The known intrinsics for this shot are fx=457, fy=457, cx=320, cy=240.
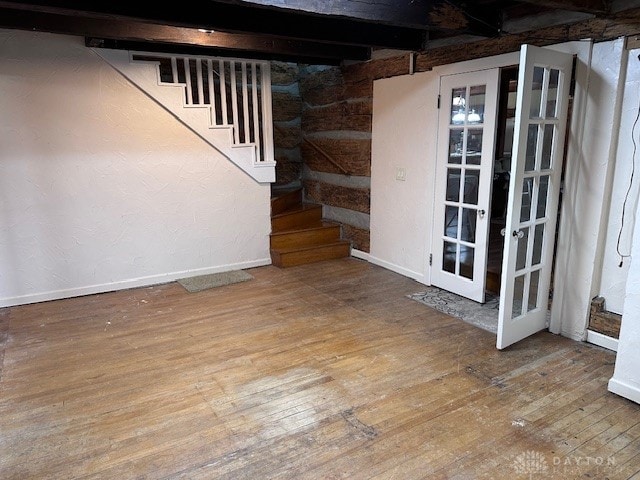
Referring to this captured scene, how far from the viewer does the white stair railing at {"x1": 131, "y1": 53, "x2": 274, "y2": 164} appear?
181 inches

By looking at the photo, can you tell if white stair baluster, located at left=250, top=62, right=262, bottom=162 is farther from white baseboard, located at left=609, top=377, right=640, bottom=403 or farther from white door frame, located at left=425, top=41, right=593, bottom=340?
white baseboard, located at left=609, top=377, right=640, bottom=403

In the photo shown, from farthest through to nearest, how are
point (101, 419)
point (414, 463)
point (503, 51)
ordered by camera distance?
point (503, 51)
point (101, 419)
point (414, 463)

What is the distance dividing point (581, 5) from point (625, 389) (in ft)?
7.51

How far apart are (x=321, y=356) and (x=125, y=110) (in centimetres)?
296

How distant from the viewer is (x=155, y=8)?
310 centimetres

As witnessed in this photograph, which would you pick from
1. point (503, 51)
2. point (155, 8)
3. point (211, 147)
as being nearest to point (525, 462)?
point (503, 51)

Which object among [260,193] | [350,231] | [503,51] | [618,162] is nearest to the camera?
[618,162]

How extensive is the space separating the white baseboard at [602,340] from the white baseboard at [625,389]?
1.91ft

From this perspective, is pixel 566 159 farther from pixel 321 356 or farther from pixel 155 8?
pixel 155 8

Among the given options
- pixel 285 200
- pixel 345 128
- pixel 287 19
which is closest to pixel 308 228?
pixel 285 200

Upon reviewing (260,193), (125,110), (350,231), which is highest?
(125,110)

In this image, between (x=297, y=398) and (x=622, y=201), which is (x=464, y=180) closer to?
(x=622, y=201)

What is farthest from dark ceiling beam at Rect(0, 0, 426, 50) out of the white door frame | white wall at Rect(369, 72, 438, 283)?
the white door frame

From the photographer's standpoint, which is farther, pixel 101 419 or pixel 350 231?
pixel 350 231
